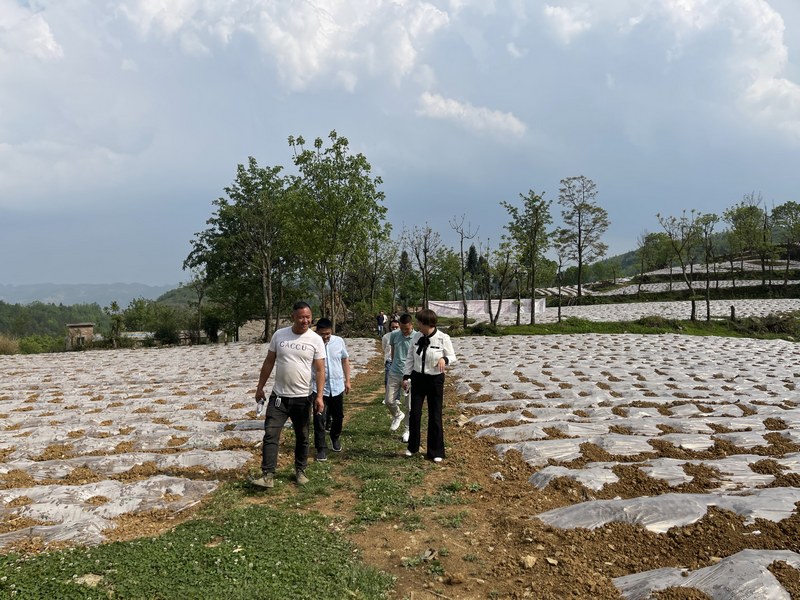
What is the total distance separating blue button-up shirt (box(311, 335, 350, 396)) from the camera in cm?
683

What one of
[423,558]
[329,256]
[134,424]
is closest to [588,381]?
[423,558]

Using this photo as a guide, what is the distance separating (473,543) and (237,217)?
92.6 feet

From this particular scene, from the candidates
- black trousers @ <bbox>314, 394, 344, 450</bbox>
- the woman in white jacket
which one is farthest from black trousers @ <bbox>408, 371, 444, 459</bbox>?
black trousers @ <bbox>314, 394, 344, 450</bbox>

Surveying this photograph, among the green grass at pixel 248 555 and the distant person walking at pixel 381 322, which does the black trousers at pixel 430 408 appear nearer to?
the green grass at pixel 248 555

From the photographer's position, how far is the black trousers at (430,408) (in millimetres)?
6293

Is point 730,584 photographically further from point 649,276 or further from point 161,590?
point 649,276

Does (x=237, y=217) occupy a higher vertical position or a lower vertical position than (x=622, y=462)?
higher

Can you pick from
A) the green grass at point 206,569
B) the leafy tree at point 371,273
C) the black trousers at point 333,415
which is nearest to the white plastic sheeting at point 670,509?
the green grass at point 206,569

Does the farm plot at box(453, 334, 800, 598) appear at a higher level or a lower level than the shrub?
lower

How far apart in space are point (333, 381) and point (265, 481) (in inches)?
69.1

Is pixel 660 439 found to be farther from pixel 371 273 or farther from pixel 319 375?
pixel 371 273

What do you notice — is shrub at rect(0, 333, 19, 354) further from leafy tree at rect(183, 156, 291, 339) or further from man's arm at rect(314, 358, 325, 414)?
man's arm at rect(314, 358, 325, 414)

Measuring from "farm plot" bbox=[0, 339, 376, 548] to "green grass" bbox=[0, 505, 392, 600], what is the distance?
66 centimetres

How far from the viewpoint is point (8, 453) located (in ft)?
22.9
